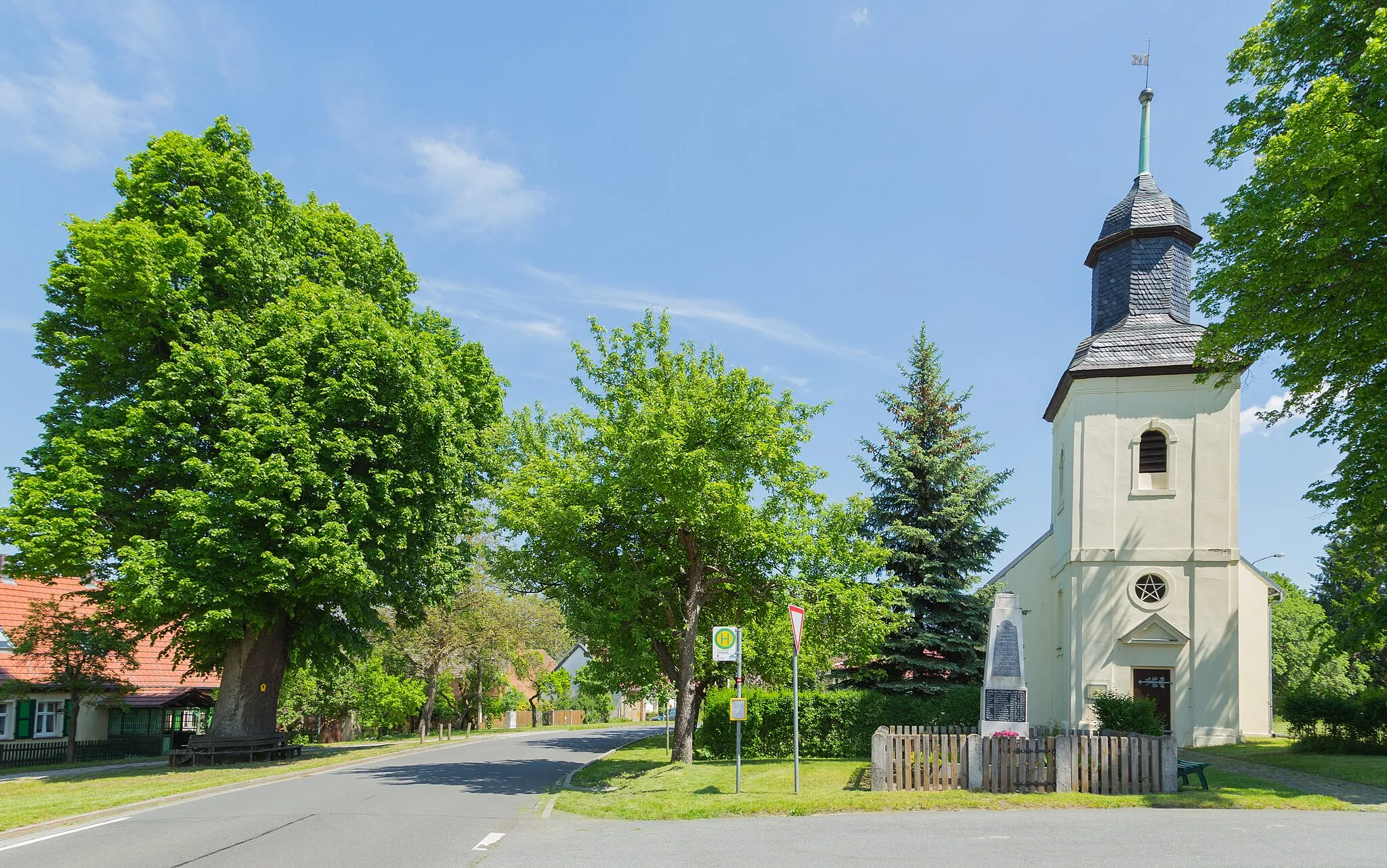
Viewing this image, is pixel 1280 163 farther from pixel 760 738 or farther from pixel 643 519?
pixel 760 738

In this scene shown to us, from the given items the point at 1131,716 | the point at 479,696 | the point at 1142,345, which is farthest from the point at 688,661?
the point at 479,696

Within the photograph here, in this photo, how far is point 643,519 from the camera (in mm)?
20703

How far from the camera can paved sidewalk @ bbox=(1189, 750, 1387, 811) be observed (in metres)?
13.9

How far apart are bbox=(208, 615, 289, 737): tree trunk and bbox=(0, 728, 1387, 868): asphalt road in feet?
32.4

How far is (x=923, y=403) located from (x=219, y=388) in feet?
63.6

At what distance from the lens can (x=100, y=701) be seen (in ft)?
103

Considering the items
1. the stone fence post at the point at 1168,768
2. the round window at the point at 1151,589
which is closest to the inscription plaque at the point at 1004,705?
the stone fence post at the point at 1168,768

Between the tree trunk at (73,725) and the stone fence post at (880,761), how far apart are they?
25.4m

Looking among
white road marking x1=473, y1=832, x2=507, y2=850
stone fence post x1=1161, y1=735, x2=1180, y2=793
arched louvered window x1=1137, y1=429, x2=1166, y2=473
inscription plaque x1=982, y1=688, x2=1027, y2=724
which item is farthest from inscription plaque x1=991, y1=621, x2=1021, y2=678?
arched louvered window x1=1137, y1=429, x2=1166, y2=473

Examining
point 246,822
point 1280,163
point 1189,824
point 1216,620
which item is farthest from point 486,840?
point 1216,620

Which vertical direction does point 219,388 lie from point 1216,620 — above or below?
above

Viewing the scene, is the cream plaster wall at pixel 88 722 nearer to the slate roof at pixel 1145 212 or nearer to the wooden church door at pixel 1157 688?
the wooden church door at pixel 1157 688

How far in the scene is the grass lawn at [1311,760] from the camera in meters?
16.9

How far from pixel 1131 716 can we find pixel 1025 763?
8.06 meters
